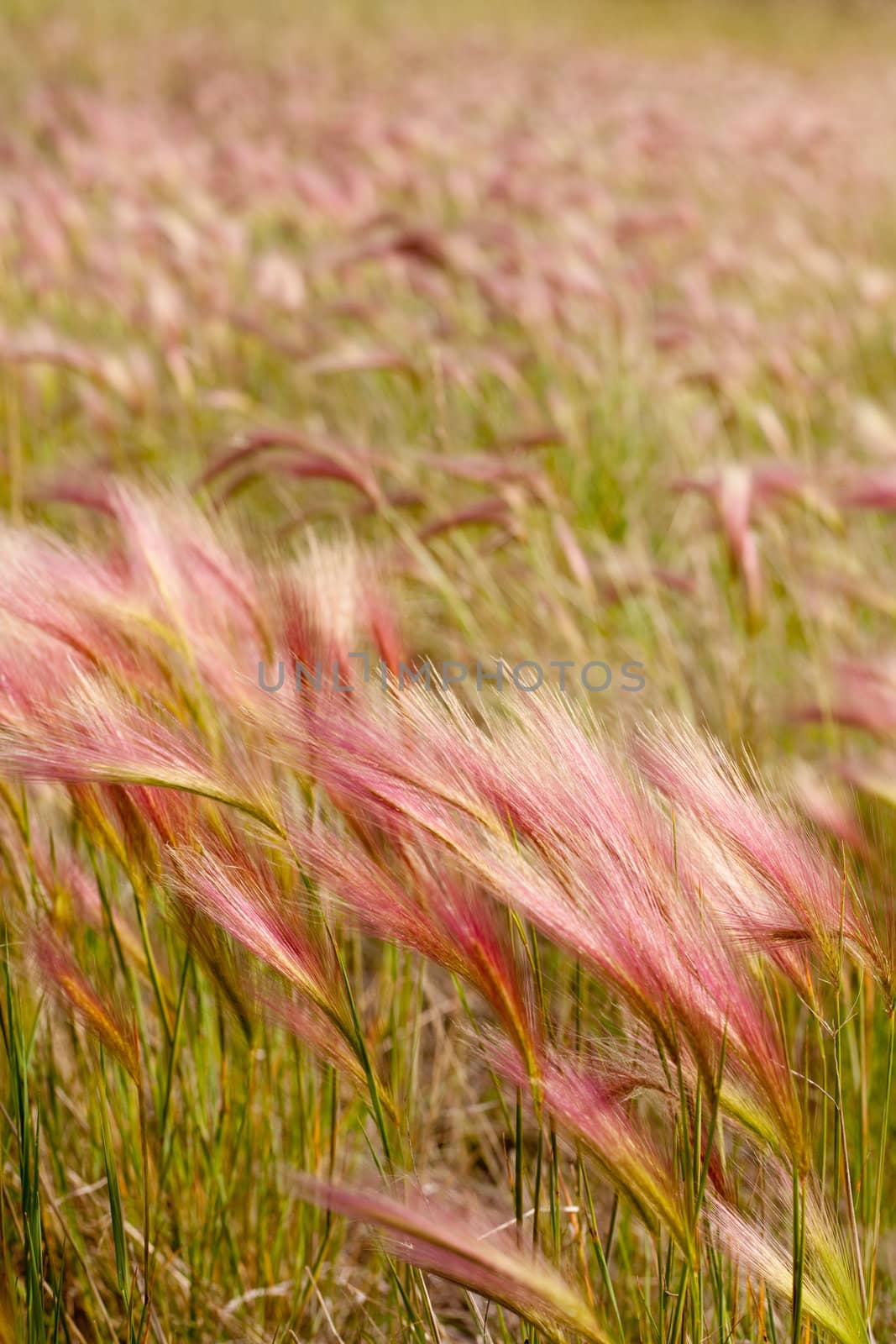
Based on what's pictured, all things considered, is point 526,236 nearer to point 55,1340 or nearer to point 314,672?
point 314,672

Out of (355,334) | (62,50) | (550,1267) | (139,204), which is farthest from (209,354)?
(62,50)

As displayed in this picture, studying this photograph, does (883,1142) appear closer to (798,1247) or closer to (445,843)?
(798,1247)

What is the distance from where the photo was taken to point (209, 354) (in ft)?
8.59

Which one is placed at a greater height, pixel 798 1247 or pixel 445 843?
pixel 445 843

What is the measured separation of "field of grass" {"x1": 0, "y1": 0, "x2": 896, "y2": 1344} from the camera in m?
0.60

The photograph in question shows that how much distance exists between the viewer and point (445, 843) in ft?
1.97

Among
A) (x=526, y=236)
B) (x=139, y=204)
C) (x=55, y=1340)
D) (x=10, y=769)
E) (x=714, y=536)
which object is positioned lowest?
(x=55, y=1340)

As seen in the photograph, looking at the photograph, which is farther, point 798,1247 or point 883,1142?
point 883,1142

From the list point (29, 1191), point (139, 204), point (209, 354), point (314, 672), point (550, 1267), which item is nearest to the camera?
point (550, 1267)

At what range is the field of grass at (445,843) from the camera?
23.5 inches

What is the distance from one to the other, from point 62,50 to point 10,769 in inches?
341

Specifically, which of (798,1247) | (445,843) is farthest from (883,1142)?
(445,843)

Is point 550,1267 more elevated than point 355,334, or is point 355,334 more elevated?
point 355,334

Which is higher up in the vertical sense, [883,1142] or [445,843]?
[445,843]
